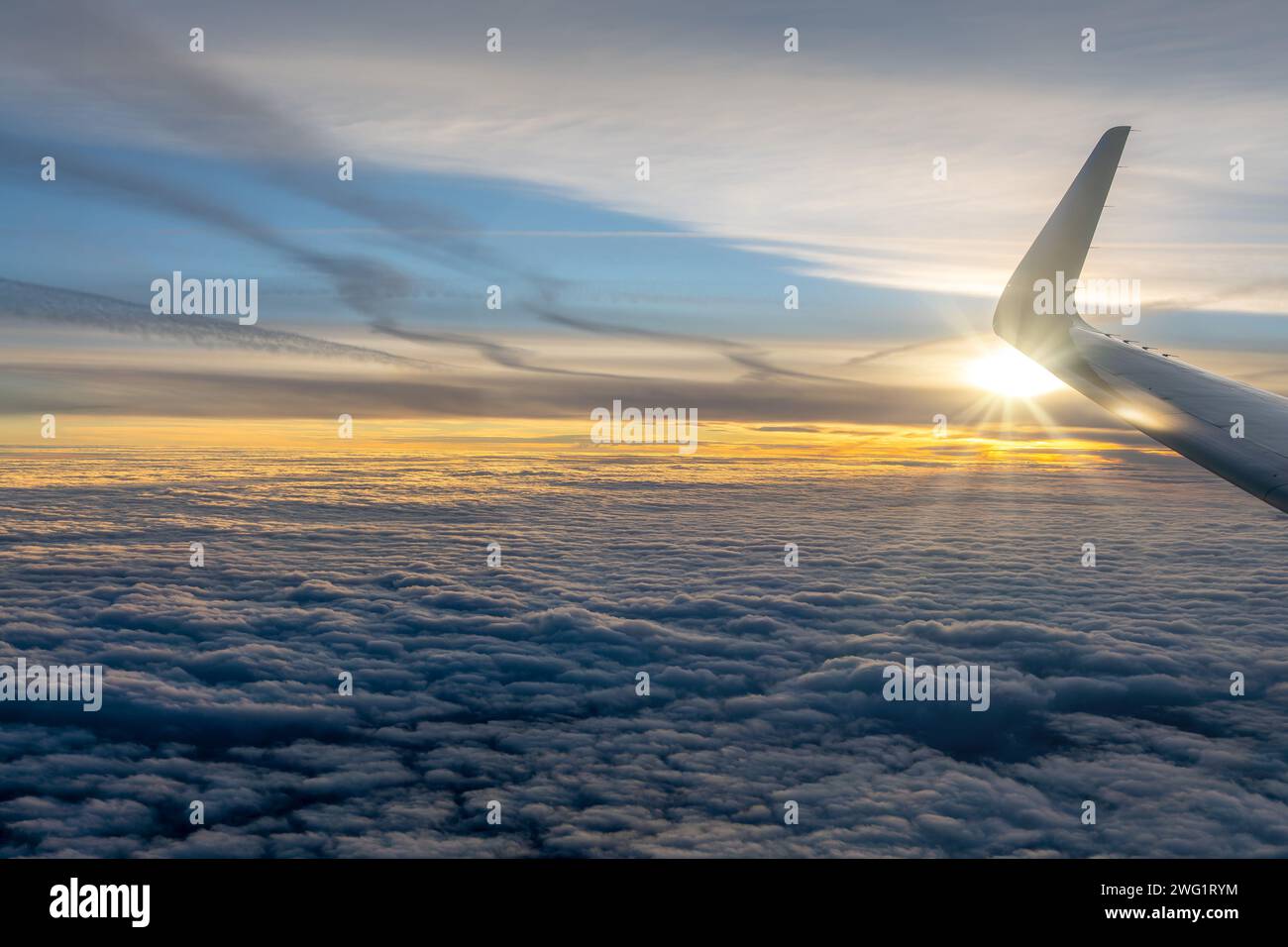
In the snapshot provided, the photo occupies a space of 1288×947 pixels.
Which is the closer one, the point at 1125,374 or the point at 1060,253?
the point at 1125,374

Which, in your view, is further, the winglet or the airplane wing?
the winglet

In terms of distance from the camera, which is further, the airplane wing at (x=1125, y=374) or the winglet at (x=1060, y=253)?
the winglet at (x=1060, y=253)

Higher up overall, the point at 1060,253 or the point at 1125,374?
the point at 1060,253
